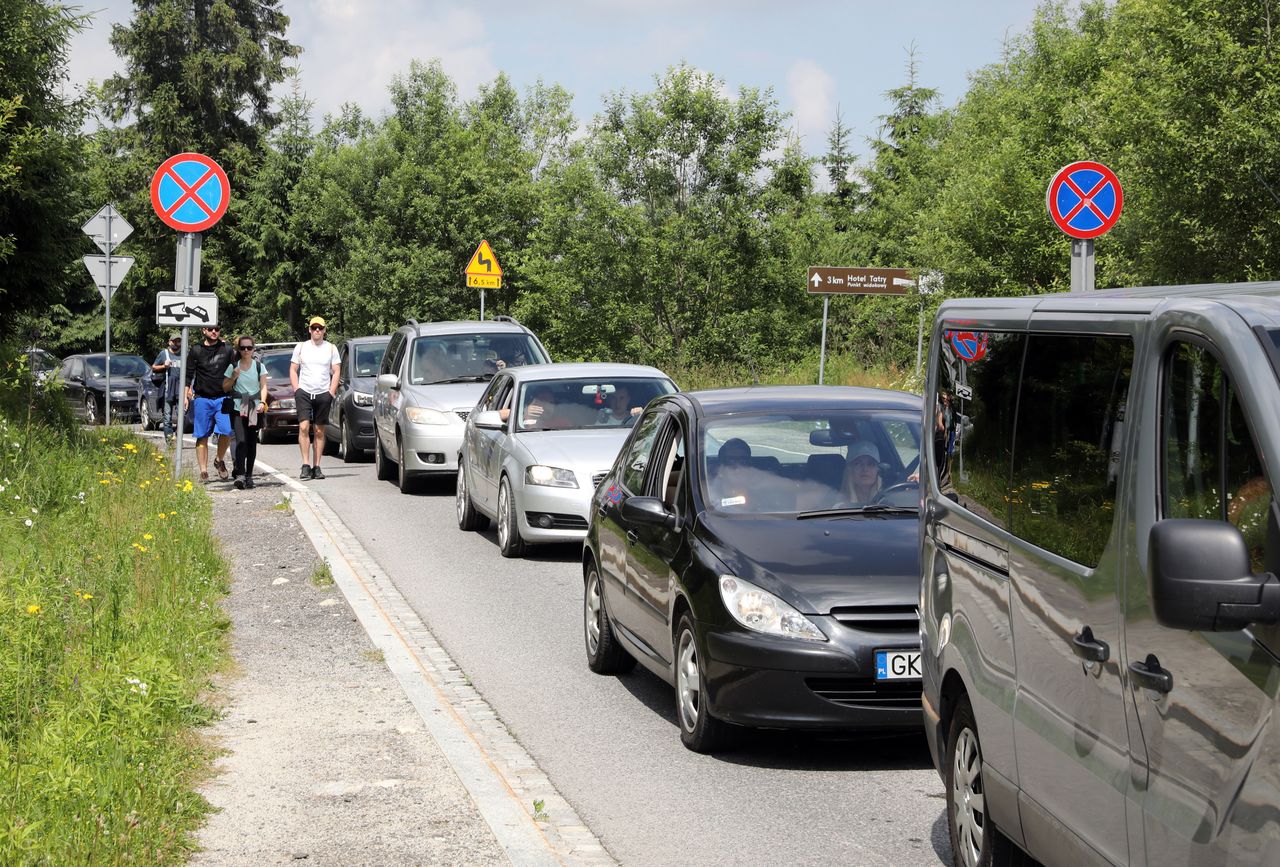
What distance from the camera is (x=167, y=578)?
10469 millimetres

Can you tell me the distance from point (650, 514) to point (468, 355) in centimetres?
1350

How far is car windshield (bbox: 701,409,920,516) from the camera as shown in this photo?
8.03m

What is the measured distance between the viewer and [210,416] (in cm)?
2033

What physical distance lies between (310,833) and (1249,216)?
843 inches

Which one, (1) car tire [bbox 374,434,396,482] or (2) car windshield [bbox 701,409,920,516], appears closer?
(2) car windshield [bbox 701,409,920,516]

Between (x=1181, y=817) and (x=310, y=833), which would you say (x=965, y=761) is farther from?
(x=310, y=833)

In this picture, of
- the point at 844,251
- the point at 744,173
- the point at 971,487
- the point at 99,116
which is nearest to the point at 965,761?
the point at 971,487

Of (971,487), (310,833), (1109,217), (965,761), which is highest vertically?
(1109,217)

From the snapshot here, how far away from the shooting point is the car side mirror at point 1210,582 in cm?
298

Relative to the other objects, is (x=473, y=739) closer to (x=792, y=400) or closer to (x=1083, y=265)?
(x=792, y=400)

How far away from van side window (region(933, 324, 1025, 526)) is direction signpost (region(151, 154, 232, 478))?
36.0 feet

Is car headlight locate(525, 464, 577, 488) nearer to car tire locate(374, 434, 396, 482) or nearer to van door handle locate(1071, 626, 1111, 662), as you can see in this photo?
car tire locate(374, 434, 396, 482)

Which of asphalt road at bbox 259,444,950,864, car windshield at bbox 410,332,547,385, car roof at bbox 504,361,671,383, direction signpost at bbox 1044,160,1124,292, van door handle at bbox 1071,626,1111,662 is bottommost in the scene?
asphalt road at bbox 259,444,950,864

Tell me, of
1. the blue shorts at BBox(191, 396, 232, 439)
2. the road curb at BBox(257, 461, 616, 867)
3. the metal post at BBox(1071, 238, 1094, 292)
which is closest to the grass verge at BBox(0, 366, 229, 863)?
the road curb at BBox(257, 461, 616, 867)
